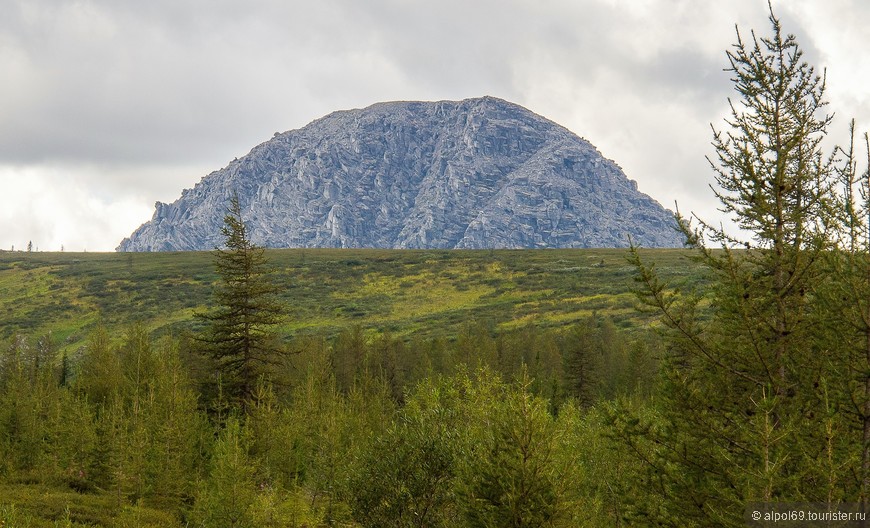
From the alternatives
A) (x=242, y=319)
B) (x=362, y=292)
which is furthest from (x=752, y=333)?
(x=362, y=292)

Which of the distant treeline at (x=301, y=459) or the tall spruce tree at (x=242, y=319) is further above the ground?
the tall spruce tree at (x=242, y=319)

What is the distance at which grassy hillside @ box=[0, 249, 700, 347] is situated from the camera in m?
121

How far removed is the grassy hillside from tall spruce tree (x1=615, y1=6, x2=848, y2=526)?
96639 millimetres

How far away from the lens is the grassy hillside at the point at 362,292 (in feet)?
397

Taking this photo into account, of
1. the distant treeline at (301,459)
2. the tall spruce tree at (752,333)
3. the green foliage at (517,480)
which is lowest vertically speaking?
the distant treeline at (301,459)

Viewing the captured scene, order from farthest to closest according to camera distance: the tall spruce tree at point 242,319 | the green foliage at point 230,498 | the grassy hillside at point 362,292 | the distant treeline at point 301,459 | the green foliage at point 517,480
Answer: the grassy hillside at point 362,292 → the tall spruce tree at point 242,319 → the green foliage at point 230,498 → the distant treeline at point 301,459 → the green foliage at point 517,480

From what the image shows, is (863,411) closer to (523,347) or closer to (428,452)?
(428,452)

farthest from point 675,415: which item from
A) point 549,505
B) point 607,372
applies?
point 607,372

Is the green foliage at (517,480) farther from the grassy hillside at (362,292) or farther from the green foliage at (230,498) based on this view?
the grassy hillside at (362,292)

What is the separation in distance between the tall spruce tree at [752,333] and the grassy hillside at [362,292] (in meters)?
96.6

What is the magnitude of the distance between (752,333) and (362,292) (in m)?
145

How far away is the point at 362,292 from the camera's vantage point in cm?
15325

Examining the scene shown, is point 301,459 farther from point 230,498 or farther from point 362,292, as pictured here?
point 362,292

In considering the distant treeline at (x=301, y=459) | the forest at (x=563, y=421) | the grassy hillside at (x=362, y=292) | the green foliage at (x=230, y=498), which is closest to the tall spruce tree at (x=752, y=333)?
the forest at (x=563, y=421)
